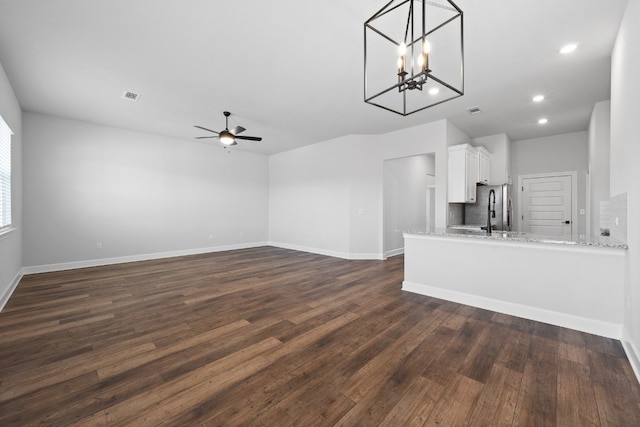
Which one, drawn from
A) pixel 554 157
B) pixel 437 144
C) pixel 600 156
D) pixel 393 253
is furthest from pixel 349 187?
pixel 554 157

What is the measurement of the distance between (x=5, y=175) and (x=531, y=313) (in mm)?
6932

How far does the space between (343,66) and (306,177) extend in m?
4.31

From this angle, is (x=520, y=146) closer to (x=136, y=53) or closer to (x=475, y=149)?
(x=475, y=149)

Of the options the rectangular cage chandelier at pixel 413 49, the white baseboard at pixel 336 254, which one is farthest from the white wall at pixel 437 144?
the white baseboard at pixel 336 254

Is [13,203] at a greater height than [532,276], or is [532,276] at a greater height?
[13,203]

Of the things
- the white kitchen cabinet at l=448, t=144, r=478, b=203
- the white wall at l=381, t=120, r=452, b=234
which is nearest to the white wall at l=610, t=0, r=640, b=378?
the white kitchen cabinet at l=448, t=144, r=478, b=203

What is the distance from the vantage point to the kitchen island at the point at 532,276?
2.59m

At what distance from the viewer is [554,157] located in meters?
6.30

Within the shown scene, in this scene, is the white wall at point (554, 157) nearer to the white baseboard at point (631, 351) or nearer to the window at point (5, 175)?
the white baseboard at point (631, 351)

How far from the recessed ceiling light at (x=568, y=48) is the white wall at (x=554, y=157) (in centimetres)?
418

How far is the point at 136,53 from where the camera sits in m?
3.10

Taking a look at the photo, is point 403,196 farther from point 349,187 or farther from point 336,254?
point 336,254

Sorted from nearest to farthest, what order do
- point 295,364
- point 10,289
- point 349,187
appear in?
point 295,364 < point 10,289 < point 349,187

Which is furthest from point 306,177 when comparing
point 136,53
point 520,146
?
point 520,146
